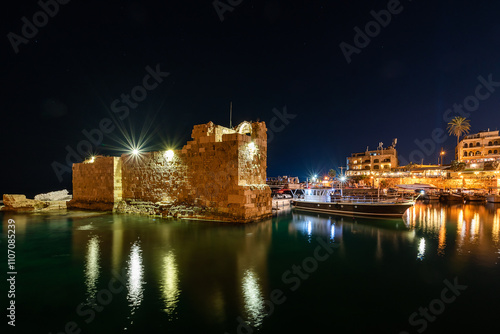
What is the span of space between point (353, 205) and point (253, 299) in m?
13.5

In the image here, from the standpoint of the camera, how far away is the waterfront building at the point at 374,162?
59.2m

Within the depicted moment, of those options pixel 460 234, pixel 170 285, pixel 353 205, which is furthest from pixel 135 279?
pixel 353 205

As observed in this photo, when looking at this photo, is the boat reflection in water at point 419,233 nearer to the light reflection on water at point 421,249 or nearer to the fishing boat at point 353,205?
the light reflection on water at point 421,249

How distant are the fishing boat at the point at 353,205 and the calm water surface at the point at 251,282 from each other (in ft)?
14.6

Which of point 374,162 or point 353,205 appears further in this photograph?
point 374,162

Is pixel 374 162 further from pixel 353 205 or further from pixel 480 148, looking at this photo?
pixel 353 205

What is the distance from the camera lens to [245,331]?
13.1 ft

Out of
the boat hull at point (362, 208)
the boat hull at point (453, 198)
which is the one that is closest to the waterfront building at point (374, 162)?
the boat hull at point (453, 198)

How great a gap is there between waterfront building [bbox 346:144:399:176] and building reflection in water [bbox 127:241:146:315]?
2320 inches

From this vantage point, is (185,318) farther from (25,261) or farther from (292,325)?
(25,261)

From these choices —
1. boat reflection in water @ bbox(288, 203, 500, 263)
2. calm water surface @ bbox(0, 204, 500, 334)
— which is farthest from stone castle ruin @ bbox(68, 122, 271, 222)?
boat reflection in water @ bbox(288, 203, 500, 263)

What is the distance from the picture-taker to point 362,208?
16172 millimetres

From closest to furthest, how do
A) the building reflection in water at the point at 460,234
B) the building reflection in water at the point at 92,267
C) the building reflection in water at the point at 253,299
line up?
the building reflection in water at the point at 253,299 < the building reflection in water at the point at 92,267 < the building reflection in water at the point at 460,234

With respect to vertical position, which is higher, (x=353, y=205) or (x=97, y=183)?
(x=97, y=183)
